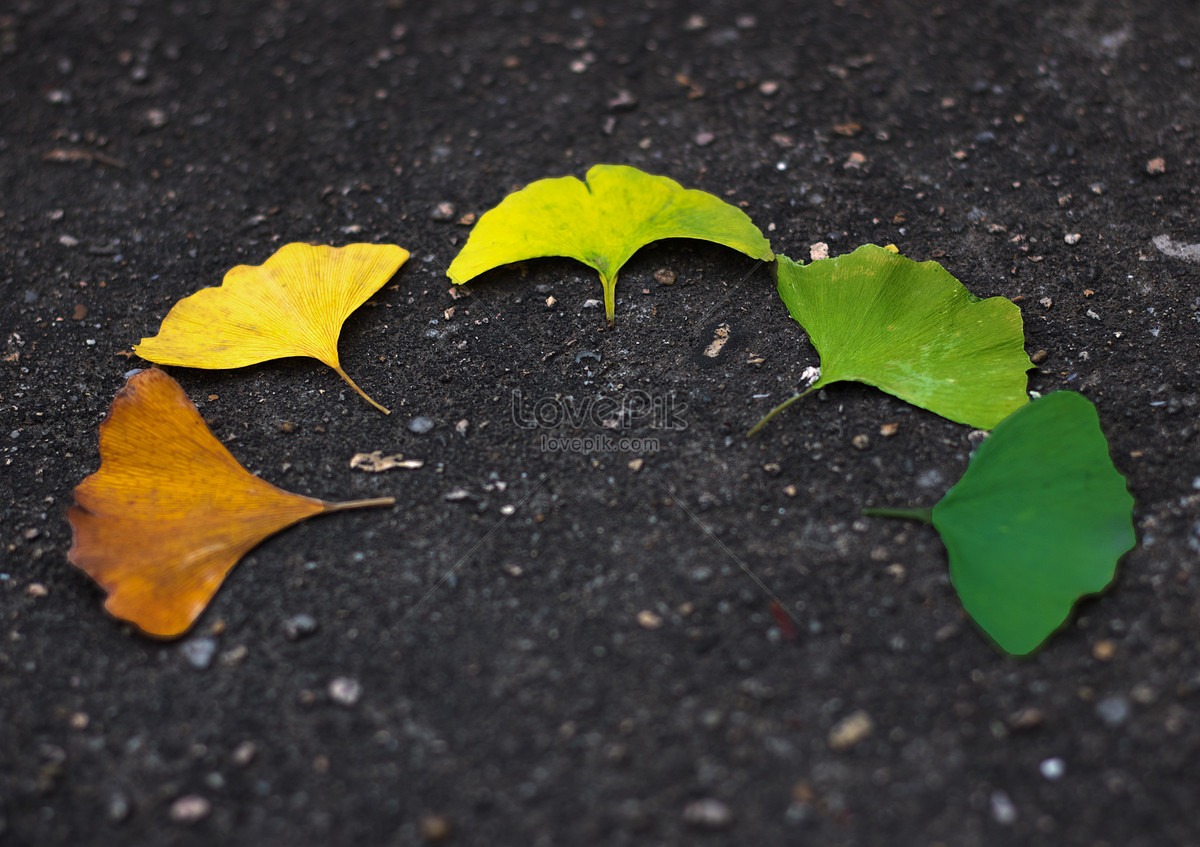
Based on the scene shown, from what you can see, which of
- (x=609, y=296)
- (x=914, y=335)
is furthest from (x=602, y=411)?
(x=914, y=335)

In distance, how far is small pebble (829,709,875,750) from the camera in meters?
0.71

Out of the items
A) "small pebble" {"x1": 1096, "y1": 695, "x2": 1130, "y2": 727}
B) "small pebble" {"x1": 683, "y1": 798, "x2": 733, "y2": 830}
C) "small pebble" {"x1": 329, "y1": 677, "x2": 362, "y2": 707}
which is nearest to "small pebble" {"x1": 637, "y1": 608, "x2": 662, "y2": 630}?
"small pebble" {"x1": 683, "y1": 798, "x2": 733, "y2": 830}

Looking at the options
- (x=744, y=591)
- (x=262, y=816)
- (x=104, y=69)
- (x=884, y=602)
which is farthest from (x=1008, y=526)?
(x=104, y=69)

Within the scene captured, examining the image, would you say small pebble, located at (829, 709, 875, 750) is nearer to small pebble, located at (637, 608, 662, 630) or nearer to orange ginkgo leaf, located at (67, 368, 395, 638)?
small pebble, located at (637, 608, 662, 630)

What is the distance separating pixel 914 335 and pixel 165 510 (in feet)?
2.80

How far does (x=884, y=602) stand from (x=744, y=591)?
13 centimetres

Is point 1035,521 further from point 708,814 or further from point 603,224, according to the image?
point 603,224

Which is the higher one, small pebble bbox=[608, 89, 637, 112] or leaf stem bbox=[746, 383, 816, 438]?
small pebble bbox=[608, 89, 637, 112]

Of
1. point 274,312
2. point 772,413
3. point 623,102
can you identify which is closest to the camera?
point 772,413

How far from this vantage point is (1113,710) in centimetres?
71

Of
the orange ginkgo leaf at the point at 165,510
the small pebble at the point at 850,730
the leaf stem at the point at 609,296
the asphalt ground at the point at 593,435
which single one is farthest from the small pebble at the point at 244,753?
the leaf stem at the point at 609,296

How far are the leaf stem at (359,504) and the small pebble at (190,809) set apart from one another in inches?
11.6

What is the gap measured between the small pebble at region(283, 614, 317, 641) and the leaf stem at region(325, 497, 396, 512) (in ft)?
0.40

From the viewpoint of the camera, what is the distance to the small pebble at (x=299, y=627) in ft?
2.64
